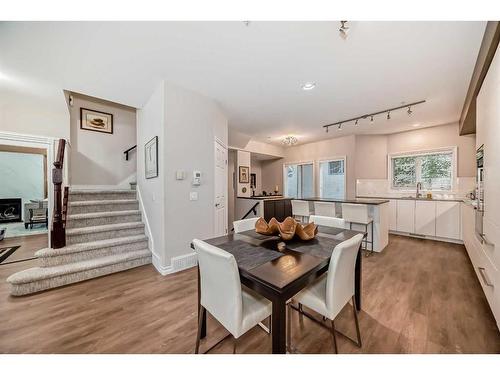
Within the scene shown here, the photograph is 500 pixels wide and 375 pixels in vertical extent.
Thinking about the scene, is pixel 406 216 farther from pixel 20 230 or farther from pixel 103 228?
pixel 20 230

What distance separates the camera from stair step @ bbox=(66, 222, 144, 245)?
2734 mm

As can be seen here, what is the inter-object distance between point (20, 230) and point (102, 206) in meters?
3.29

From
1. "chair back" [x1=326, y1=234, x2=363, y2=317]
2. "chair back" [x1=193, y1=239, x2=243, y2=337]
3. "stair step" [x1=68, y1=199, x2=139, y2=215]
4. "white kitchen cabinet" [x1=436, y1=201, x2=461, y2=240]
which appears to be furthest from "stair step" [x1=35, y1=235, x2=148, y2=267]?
"white kitchen cabinet" [x1=436, y1=201, x2=461, y2=240]

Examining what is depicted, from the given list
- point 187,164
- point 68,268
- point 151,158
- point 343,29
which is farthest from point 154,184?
point 343,29

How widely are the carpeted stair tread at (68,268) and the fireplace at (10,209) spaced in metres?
4.66

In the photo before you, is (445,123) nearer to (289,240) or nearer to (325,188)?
(325,188)

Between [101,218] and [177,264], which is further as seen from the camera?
[101,218]

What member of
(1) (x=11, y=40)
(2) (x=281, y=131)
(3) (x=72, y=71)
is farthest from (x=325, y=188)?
(1) (x=11, y=40)

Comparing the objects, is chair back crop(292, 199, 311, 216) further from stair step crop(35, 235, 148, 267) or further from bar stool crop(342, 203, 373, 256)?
stair step crop(35, 235, 148, 267)

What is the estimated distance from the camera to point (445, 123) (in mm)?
4262

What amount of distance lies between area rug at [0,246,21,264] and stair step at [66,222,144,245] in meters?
1.34

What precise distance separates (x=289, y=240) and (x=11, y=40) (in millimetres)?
3242

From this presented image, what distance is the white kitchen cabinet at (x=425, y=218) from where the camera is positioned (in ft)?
13.6

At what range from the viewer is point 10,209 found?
5.19 meters
